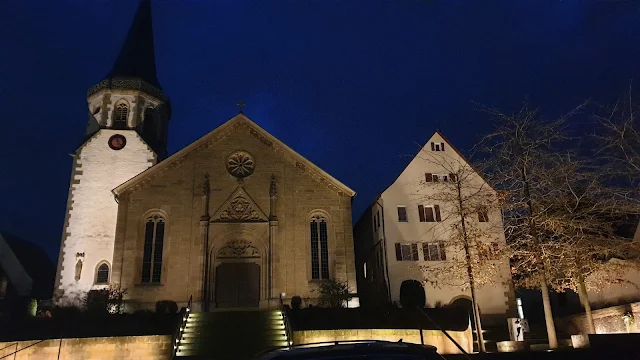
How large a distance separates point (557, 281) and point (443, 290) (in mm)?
11684

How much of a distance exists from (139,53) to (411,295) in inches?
1174

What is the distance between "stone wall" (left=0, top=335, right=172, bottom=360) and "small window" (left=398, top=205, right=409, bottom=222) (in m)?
17.9

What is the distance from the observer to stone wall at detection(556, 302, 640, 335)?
23047 mm

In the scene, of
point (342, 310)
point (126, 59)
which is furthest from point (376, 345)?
point (126, 59)

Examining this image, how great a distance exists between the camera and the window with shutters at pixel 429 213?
3369cm

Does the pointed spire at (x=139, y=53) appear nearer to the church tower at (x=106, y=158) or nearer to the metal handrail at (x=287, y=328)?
the church tower at (x=106, y=158)

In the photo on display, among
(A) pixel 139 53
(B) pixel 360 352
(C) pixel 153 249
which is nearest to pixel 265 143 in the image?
(C) pixel 153 249

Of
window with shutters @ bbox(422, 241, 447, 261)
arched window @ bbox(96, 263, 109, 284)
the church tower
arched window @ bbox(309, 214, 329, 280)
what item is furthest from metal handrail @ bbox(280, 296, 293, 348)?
arched window @ bbox(96, 263, 109, 284)

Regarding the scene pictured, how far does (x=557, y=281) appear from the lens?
2078 cm

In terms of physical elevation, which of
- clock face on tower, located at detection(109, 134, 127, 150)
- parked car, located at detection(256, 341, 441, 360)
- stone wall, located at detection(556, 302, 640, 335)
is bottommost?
parked car, located at detection(256, 341, 441, 360)

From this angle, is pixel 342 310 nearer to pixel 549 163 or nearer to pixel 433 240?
pixel 433 240

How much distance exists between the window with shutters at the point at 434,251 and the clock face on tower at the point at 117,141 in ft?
73.7

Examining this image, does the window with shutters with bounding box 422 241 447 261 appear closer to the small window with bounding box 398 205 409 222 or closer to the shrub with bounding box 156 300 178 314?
the small window with bounding box 398 205 409 222

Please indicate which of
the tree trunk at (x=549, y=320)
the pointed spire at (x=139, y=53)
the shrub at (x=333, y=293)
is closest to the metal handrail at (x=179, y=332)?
the shrub at (x=333, y=293)
